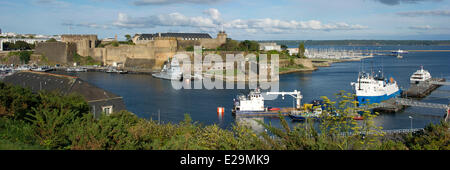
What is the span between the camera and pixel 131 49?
114 feet

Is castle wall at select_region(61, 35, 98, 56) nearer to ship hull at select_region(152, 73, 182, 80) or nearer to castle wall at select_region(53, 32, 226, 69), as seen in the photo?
→ castle wall at select_region(53, 32, 226, 69)

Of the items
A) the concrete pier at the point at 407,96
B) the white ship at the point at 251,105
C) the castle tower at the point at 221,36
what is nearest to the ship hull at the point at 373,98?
the concrete pier at the point at 407,96

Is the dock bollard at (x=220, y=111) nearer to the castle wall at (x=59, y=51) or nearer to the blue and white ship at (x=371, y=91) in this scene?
the blue and white ship at (x=371, y=91)

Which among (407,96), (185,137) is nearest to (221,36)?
(407,96)

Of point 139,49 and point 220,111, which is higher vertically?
point 139,49

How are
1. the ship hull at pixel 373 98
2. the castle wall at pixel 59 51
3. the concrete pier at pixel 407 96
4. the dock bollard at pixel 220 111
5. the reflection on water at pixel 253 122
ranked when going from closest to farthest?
1. the reflection on water at pixel 253 122
2. the dock bollard at pixel 220 111
3. the concrete pier at pixel 407 96
4. the ship hull at pixel 373 98
5. the castle wall at pixel 59 51

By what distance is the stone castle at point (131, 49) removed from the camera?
3288 cm

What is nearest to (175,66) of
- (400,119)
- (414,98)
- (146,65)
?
(146,65)

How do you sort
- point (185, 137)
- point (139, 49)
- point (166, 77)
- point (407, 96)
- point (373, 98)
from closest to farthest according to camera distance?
1. point (185, 137)
2. point (373, 98)
3. point (407, 96)
4. point (166, 77)
5. point (139, 49)

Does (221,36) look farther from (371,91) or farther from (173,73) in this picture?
(371,91)
